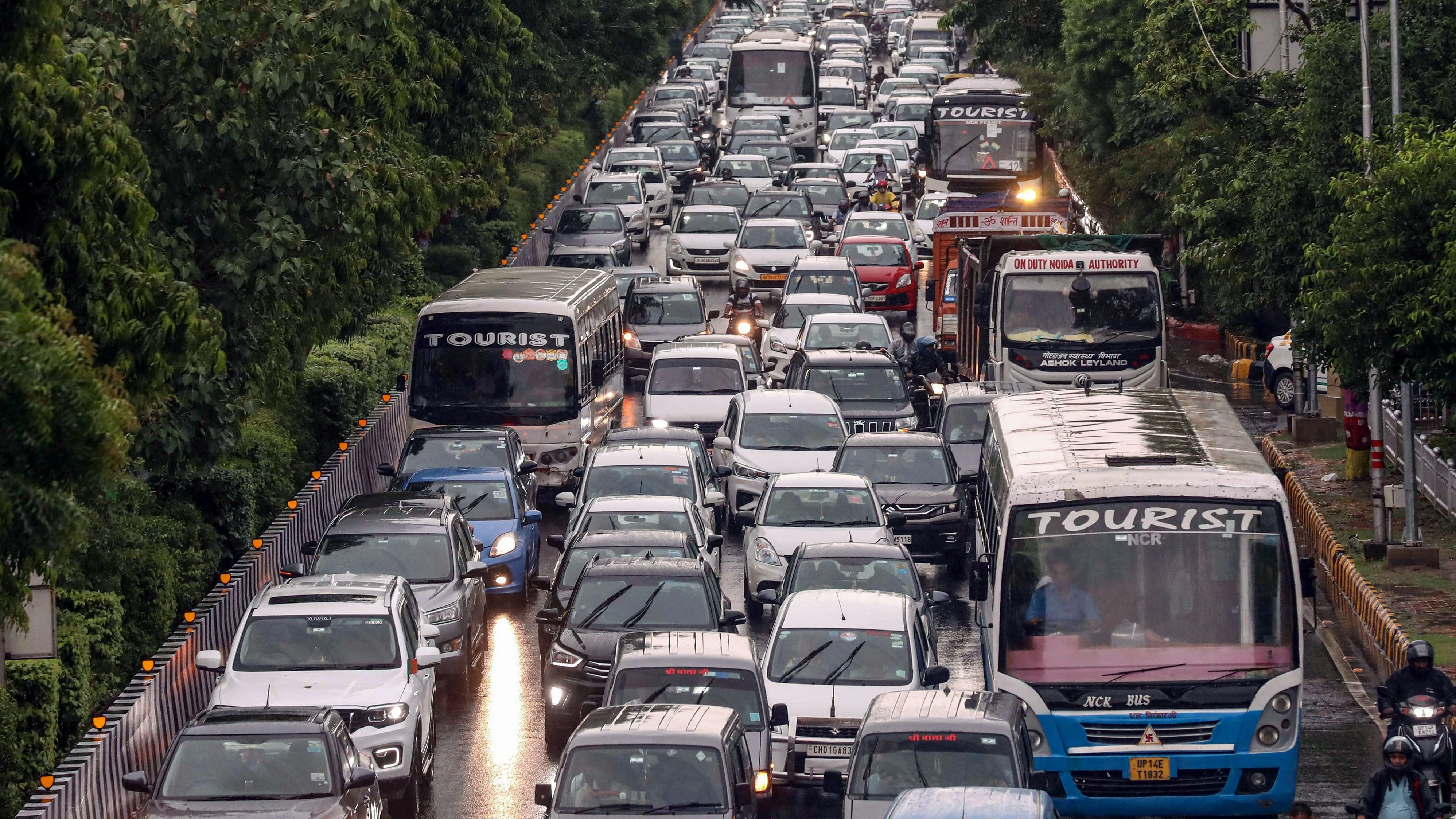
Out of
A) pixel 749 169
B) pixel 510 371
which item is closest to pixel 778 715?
pixel 510 371

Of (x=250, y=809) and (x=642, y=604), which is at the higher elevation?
(x=250, y=809)

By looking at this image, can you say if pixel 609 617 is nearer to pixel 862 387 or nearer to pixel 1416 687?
pixel 1416 687

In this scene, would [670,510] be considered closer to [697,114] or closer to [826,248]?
[826,248]

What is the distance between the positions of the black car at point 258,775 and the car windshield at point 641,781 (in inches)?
61.0

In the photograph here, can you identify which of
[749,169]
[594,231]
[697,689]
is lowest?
[697,689]

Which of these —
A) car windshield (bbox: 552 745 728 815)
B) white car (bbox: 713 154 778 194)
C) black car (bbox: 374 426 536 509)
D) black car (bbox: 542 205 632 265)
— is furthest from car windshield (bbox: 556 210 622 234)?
car windshield (bbox: 552 745 728 815)

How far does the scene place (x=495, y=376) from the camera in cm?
2827

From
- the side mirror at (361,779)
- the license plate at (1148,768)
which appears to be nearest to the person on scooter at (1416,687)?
the license plate at (1148,768)

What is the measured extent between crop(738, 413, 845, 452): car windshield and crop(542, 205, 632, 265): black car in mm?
18726

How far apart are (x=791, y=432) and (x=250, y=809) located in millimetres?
14848

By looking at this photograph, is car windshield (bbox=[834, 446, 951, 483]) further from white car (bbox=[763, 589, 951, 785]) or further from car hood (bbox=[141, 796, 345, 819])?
car hood (bbox=[141, 796, 345, 819])

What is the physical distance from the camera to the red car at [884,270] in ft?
140

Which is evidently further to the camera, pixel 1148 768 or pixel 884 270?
pixel 884 270

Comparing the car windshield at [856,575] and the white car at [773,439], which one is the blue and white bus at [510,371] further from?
the car windshield at [856,575]
